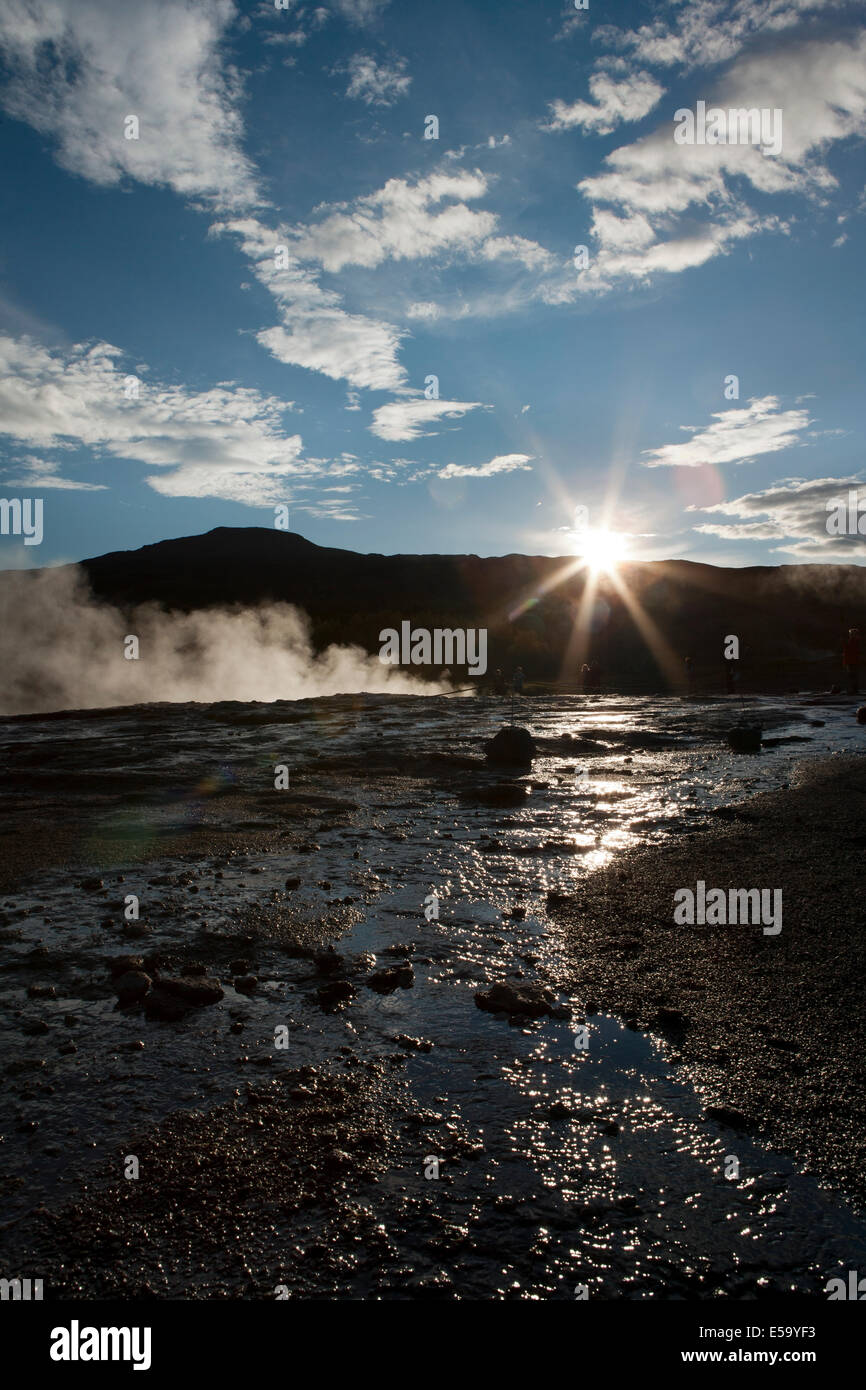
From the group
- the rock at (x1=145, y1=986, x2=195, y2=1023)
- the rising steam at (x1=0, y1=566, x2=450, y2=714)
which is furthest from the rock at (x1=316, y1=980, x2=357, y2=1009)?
the rising steam at (x1=0, y1=566, x2=450, y2=714)

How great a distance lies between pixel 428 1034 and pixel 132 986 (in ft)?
4.77

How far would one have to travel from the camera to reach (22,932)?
4.81 m

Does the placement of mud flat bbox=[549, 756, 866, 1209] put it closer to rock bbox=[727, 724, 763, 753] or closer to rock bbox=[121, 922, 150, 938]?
rock bbox=[121, 922, 150, 938]

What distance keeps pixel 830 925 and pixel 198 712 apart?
16.8 m

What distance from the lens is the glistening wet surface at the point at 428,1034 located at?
236 cm

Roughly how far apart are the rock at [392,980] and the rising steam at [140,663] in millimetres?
21985

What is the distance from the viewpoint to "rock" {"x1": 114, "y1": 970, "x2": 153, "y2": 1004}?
12.8 ft

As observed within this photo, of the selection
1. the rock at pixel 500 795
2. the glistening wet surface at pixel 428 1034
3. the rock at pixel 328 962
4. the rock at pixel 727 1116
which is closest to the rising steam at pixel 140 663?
the rock at pixel 500 795

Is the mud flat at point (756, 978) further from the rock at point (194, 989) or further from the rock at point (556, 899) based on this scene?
the rock at point (194, 989)

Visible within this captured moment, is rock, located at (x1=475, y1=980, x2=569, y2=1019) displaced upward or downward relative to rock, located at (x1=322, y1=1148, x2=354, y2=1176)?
upward

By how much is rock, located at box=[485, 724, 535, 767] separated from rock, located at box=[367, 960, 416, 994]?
24.2 feet

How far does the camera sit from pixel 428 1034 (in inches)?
140
